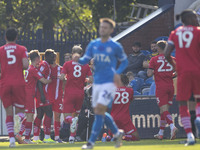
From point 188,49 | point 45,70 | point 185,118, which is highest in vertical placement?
point 188,49

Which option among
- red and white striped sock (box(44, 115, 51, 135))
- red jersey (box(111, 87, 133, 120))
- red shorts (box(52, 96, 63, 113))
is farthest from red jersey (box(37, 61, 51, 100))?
red jersey (box(111, 87, 133, 120))

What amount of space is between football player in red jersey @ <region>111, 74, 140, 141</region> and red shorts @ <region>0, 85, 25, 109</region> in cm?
249

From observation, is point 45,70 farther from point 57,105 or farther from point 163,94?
point 163,94

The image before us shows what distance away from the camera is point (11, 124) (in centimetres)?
1161

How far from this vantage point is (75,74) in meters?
13.6

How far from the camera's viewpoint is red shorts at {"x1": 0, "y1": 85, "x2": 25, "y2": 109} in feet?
37.9

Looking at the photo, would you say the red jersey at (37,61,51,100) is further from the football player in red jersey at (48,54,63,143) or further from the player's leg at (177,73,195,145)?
the player's leg at (177,73,195,145)

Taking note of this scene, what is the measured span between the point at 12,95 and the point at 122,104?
2797 mm

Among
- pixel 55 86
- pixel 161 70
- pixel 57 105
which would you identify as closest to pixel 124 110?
pixel 161 70

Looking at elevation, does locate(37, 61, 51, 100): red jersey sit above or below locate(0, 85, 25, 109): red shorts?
above

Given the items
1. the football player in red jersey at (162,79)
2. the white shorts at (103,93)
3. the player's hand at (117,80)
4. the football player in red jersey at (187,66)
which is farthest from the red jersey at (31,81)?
the player's hand at (117,80)

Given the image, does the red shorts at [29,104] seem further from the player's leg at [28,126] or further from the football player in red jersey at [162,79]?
the football player in red jersey at [162,79]

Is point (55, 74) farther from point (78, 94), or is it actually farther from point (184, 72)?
point (184, 72)

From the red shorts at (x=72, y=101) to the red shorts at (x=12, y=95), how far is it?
204cm
